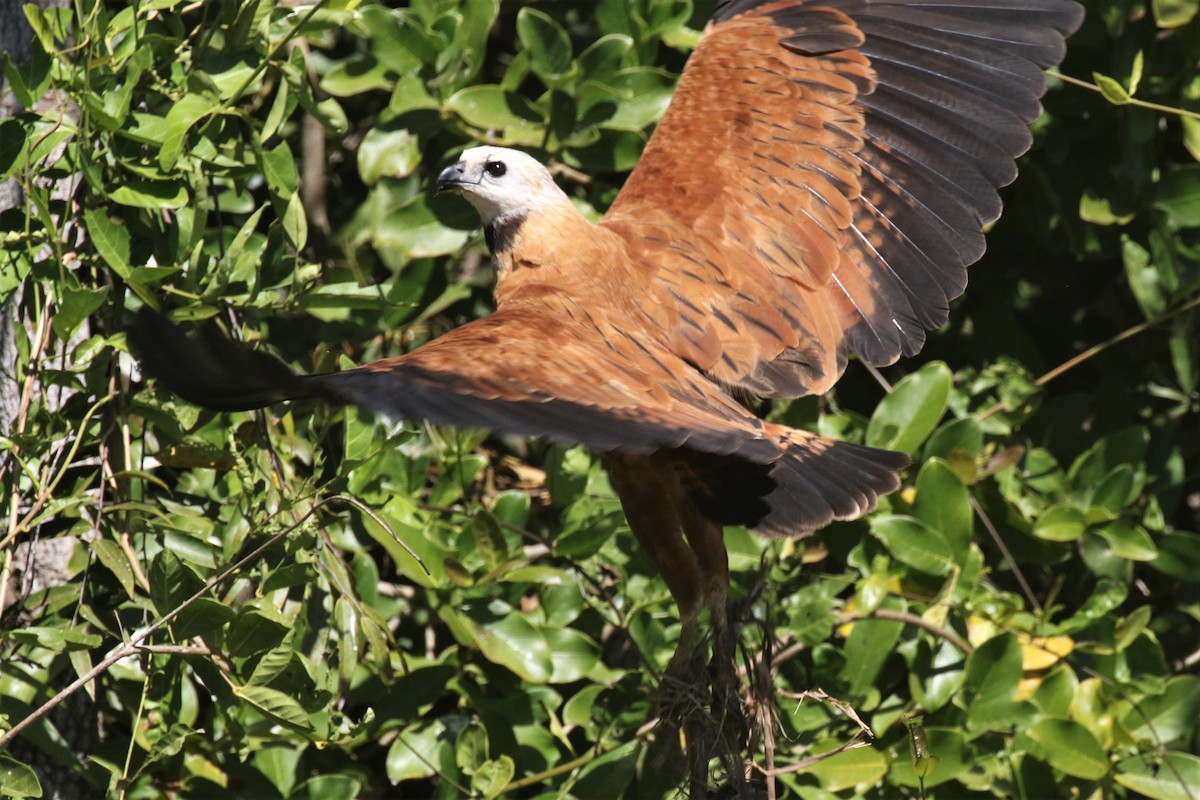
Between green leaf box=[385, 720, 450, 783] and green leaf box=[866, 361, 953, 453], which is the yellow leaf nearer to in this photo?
green leaf box=[866, 361, 953, 453]

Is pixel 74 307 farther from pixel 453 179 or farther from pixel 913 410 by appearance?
pixel 913 410

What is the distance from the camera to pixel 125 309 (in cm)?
254

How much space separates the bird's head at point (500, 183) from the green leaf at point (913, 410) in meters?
0.86

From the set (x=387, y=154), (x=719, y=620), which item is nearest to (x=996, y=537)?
(x=719, y=620)

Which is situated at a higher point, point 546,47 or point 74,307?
point 546,47

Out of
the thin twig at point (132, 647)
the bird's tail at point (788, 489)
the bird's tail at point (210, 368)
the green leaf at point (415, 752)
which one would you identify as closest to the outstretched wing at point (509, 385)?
the bird's tail at point (210, 368)

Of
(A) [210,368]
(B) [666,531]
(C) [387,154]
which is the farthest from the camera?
(C) [387,154]

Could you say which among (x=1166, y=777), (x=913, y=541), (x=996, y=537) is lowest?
(x=1166, y=777)

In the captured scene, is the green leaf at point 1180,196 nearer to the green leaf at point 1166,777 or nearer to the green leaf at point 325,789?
the green leaf at point 1166,777

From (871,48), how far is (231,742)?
2.17 meters

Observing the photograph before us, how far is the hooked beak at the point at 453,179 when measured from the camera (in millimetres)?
2922

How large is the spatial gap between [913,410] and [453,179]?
1153 mm

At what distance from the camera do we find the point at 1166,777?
107 inches

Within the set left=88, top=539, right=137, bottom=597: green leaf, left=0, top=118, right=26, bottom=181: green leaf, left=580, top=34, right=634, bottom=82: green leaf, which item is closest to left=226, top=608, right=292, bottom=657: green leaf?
left=88, top=539, right=137, bottom=597: green leaf
